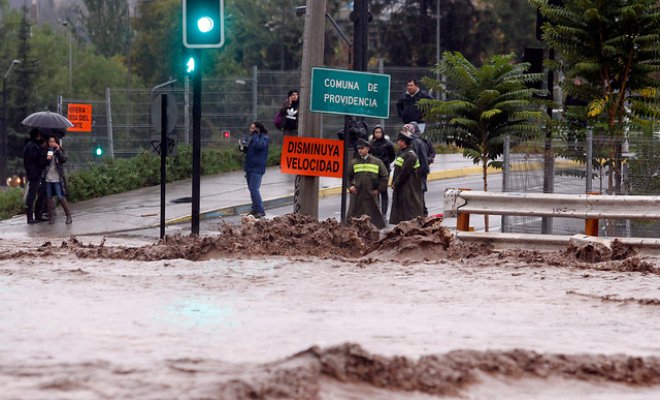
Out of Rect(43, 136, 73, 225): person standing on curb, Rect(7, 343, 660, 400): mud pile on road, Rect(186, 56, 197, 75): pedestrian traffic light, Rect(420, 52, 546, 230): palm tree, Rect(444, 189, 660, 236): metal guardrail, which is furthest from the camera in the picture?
Rect(43, 136, 73, 225): person standing on curb

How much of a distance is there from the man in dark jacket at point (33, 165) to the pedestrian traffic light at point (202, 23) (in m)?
8.10

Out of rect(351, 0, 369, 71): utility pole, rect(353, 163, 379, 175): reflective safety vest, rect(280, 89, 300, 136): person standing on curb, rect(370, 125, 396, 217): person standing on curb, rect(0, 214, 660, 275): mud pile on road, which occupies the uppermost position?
rect(351, 0, 369, 71): utility pole

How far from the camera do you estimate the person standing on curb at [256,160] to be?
73.2ft

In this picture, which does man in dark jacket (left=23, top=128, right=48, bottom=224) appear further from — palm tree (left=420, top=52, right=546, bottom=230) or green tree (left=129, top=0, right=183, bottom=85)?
green tree (left=129, top=0, right=183, bottom=85)

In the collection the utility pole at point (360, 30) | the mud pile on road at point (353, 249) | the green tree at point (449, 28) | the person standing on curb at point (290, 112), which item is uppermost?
the green tree at point (449, 28)

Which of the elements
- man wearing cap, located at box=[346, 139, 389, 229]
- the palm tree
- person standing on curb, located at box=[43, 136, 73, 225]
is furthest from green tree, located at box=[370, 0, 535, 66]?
the palm tree

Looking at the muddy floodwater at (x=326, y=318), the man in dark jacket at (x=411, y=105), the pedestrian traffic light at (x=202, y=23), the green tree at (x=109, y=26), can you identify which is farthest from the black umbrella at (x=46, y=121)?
the green tree at (x=109, y=26)

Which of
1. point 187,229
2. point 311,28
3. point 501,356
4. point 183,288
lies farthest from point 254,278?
point 187,229

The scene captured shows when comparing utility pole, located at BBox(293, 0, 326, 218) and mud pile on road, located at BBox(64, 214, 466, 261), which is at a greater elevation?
utility pole, located at BBox(293, 0, 326, 218)

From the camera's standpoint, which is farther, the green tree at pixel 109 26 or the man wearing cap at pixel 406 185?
the green tree at pixel 109 26

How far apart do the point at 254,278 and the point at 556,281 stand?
272 cm

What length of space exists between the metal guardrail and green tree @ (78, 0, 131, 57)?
101 meters

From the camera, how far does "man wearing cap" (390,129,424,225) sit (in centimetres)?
1931

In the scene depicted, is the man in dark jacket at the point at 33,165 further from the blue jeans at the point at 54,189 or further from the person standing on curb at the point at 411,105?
the person standing on curb at the point at 411,105
